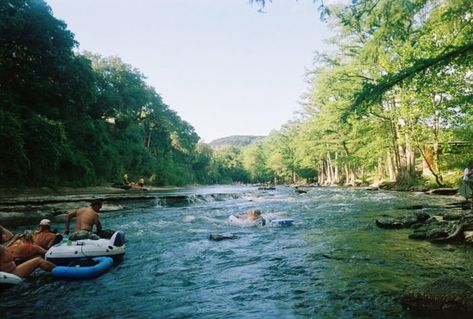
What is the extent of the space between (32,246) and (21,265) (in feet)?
2.12

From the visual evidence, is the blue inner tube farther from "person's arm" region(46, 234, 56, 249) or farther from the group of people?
"person's arm" region(46, 234, 56, 249)

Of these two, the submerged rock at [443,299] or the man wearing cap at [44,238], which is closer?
the submerged rock at [443,299]

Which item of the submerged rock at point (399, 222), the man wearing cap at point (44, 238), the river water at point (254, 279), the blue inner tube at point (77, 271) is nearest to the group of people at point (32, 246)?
the man wearing cap at point (44, 238)

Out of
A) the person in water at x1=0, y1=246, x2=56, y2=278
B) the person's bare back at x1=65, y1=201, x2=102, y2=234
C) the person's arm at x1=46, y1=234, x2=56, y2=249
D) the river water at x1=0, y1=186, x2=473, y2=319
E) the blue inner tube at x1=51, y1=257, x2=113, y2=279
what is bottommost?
the river water at x1=0, y1=186, x2=473, y2=319

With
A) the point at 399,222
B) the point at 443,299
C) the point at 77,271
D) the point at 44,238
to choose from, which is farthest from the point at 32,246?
the point at 399,222

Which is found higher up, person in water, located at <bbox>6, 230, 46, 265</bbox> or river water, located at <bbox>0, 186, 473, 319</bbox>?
person in water, located at <bbox>6, 230, 46, 265</bbox>

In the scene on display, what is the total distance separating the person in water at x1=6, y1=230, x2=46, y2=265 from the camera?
20.9 feet

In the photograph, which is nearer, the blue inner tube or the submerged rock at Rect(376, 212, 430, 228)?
the blue inner tube

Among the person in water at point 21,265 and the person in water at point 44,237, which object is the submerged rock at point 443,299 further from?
the person in water at point 44,237

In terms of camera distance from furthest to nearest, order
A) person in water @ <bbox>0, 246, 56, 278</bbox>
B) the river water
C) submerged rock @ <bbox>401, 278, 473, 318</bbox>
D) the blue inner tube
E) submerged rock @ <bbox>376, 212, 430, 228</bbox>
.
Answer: submerged rock @ <bbox>376, 212, 430, 228</bbox> < the blue inner tube < person in water @ <bbox>0, 246, 56, 278</bbox> < the river water < submerged rock @ <bbox>401, 278, 473, 318</bbox>

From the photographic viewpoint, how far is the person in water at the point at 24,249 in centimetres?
637

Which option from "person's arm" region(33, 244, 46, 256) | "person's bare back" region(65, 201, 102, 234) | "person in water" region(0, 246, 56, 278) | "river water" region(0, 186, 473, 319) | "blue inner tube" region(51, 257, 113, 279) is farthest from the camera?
"person's bare back" region(65, 201, 102, 234)

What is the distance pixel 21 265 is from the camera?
19.5ft

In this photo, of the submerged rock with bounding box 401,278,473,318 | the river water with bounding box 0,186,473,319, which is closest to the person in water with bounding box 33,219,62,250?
the river water with bounding box 0,186,473,319
